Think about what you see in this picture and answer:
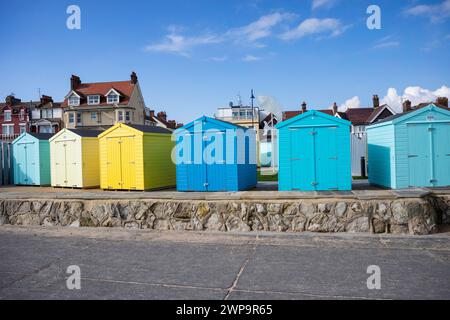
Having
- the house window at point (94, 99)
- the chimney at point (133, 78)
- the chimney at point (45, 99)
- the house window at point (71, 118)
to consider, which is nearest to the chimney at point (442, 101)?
the chimney at point (133, 78)

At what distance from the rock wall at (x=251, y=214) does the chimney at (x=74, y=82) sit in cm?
4677

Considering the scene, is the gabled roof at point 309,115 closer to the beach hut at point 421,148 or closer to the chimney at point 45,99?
the beach hut at point 421,148

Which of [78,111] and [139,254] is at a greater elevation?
[78,111]

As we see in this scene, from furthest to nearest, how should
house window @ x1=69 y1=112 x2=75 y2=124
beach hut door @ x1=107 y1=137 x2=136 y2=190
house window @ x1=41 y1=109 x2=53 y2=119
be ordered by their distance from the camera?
house window @ x1=41 y1=109 x2=53 y2=119 < house window @ x1=69 y1=112 x2=75 y2=124 < beach hut door @ x1=107 y1=137 x2=136 y2=190

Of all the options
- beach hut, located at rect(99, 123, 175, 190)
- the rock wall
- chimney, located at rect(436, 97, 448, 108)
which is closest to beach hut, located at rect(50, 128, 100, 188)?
beach hut, located at rect(99, 123, 175, 190)

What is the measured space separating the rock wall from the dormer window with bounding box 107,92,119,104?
41807 millimetres

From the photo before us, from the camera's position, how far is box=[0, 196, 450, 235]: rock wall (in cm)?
791

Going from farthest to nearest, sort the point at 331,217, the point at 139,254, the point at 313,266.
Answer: the point at 331,217, the point at 139,254, the point at 313,266

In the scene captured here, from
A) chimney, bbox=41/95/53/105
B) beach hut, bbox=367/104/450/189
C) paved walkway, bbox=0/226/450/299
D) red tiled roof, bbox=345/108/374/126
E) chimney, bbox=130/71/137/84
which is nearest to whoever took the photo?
paved walkway, bbox=0/226/450/299

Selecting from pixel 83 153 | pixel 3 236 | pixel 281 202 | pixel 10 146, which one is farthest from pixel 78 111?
pixel 281 202

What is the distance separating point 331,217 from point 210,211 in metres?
2.88

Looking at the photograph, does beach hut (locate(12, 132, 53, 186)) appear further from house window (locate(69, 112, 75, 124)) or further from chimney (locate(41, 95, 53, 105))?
chimney (locate(41, 95, 53, 105))

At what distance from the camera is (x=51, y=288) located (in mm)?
5074
